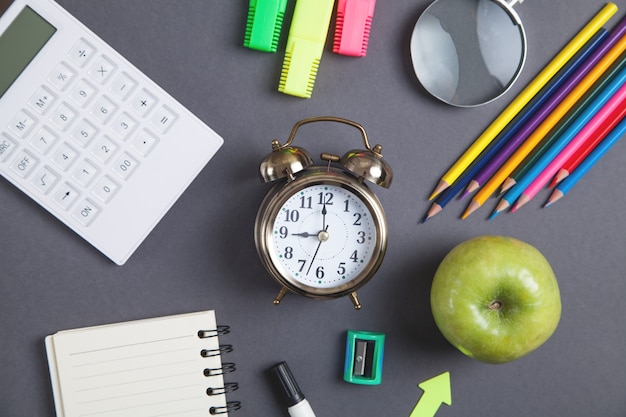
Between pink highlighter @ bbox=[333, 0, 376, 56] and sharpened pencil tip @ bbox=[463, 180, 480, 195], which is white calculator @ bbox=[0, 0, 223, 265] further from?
sharpened pencil tip @ bbox=[463, 180, 480, 195]

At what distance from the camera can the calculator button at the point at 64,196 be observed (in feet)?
3.27

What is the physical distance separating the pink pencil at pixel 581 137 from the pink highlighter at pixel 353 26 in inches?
13.1

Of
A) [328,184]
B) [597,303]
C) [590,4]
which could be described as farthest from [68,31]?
[597,303]

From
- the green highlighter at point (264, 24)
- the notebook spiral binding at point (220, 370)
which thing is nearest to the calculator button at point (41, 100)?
the green highlighter at point (264, 24)

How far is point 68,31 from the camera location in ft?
3.22

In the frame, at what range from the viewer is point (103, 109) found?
998mm

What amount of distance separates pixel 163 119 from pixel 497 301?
556 millimetres

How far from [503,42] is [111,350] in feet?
2.47

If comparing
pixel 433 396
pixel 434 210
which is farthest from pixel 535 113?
pixel 433 396

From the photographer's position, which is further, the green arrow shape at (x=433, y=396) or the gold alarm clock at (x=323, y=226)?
the green arrow shape at (x=433, y=396)

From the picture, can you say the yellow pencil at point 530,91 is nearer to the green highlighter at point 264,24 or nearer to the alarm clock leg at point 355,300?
the alarm clock leg at point 355,300

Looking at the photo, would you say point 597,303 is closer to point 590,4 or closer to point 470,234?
point 470,234

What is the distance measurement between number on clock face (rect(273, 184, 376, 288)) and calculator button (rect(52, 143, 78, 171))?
0.32 m

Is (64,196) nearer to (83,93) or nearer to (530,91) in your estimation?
(83,93)
